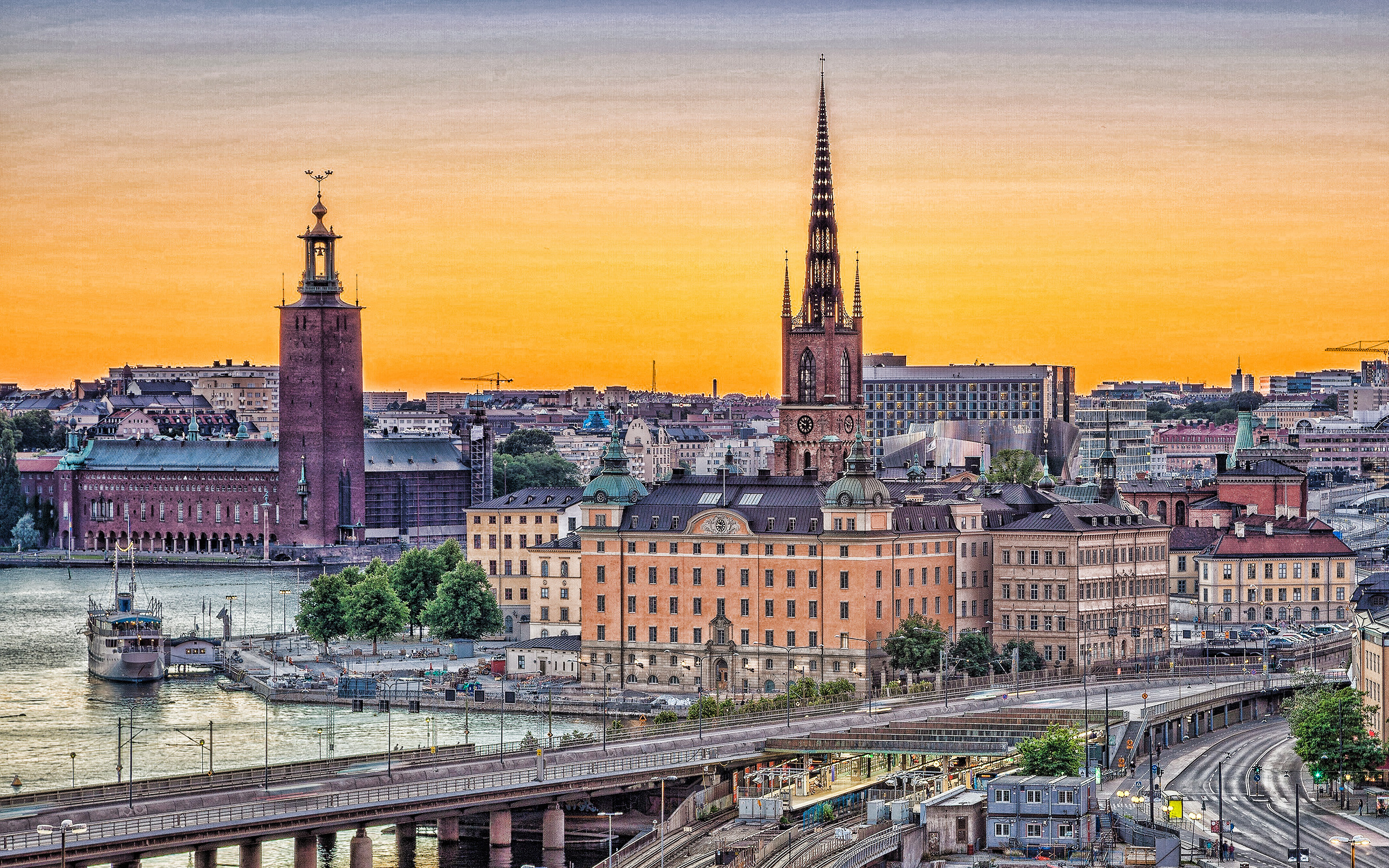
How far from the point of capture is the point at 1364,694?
75000mm

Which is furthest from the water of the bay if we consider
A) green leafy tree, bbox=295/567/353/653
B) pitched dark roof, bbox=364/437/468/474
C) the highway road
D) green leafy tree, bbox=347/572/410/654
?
pitched dark roof, bbox=364/437/468/474

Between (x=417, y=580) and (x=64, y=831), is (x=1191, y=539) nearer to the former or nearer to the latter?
(x=417, y=580)

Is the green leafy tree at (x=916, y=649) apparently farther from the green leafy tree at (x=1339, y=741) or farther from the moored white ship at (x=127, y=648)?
the moored white ship at (x=127, y=648)

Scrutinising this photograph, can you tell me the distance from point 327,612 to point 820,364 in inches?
879

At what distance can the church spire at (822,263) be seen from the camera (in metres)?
118

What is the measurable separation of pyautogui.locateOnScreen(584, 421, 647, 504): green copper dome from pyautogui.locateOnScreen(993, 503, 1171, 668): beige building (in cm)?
1276

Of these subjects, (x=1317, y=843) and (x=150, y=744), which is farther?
(x=150, y=744)

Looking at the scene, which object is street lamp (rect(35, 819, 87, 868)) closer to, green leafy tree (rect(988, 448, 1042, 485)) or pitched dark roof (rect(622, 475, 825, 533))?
pitched dark roof (rect(622, 475, 825, 533))

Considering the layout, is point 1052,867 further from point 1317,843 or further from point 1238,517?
point 1238,517

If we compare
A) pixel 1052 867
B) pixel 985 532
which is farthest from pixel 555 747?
pixel 985 532

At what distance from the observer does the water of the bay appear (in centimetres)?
8081

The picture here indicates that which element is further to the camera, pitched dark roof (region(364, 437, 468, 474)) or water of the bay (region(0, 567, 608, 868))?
pitched dark roof (region(364, 437, 468, 474))

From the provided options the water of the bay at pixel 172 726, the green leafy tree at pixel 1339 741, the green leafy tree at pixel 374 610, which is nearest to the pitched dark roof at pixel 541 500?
the green leafy tree at pixel 374 610

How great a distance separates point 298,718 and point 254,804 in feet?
114
